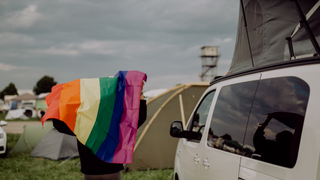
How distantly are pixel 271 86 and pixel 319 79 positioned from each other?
37 centimetres

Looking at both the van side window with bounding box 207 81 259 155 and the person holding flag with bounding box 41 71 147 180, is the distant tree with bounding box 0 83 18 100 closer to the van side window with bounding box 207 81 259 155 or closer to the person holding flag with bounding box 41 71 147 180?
the person holding flag with bounding box 41 71 147 180

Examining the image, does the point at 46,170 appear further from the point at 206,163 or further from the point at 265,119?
the point at 265,119

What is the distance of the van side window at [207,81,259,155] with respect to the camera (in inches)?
77.3

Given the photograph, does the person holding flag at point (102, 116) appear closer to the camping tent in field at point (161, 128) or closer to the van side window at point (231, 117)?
the van side window at point (231, 117)

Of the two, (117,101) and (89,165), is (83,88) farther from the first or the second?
(89,165)

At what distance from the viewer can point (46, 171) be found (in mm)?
6992

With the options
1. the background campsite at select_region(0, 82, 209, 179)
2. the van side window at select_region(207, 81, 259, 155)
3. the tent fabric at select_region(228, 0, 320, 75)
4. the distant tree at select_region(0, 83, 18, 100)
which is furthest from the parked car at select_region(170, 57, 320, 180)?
the distant tree at select_region(0, 83, 18, 100)

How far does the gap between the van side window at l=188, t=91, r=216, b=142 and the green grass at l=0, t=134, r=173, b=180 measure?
10.3ft

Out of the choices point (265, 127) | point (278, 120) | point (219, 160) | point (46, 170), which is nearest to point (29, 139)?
point (46, 170)

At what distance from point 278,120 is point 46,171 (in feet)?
22.4

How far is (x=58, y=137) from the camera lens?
850 cm

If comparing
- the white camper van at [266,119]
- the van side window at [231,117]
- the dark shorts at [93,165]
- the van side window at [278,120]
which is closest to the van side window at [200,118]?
the white camper van at [266,119]

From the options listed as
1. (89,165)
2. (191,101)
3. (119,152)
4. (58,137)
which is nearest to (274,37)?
(119,152)

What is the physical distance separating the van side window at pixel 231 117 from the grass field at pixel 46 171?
13.1 ft
